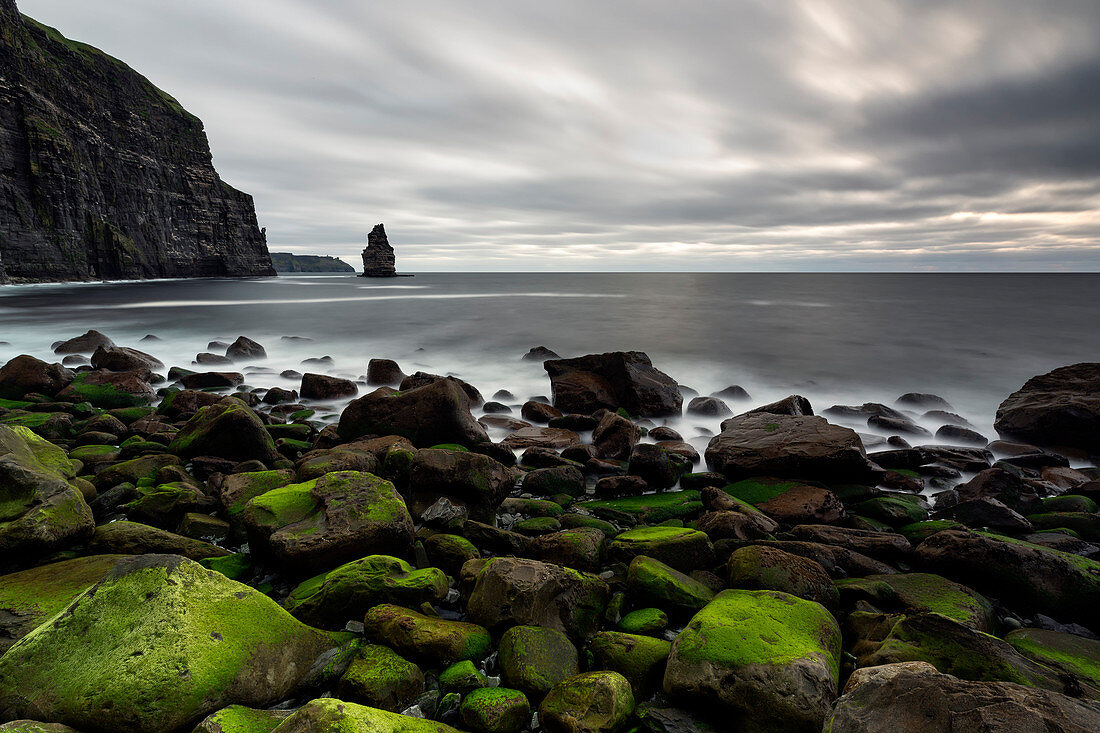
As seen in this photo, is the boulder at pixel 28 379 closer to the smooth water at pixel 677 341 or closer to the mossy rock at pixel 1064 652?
the smooth water at pixel 677 341

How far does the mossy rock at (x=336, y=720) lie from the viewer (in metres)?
2.31

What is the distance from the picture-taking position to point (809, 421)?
8219 mm

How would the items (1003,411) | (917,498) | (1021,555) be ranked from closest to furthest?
1. (1021,555)
2. (917,498)
3. (1003,411)

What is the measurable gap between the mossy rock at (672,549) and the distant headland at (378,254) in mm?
121298

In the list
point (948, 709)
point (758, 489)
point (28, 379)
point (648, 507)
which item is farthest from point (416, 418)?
point (28, 379)

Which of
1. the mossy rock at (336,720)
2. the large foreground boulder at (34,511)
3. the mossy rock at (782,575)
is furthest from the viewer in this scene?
the mossy rock at (782,575)

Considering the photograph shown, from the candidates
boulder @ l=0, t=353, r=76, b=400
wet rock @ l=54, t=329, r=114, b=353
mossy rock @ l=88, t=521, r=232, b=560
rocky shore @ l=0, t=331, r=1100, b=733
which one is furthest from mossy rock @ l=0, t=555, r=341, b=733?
wet rock @ l=54, t=329, r=114, b=353

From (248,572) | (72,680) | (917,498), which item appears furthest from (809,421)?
(72,680)

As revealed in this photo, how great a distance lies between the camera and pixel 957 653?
3.09 metres

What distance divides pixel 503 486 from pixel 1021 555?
5030 millimetres

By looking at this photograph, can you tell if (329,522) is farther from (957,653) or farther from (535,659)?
(957,653)

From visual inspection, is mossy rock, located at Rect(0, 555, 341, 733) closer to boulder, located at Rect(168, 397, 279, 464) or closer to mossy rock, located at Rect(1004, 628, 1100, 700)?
boulder, located at Rect(168, 397, 279, 464)

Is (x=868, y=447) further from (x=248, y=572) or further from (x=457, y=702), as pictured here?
(x=248, y=572)

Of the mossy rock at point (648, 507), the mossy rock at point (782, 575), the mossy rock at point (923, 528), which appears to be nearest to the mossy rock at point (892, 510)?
the mossy rock at point (923, 528)
